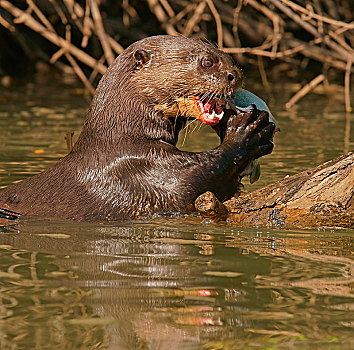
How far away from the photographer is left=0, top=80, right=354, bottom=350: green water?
8.47 ft

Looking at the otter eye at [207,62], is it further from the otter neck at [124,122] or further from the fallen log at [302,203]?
the fallen log at [302,203]

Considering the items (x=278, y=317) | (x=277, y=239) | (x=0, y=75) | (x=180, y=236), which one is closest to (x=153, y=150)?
(x=180, y=236)

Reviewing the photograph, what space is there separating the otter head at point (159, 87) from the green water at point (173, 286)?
550 mm

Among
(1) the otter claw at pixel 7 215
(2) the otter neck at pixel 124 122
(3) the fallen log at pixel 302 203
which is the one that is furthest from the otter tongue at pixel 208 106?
(1) the otter claw at pixel 7 215

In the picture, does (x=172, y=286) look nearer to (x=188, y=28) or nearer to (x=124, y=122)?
(x=124, y=122)

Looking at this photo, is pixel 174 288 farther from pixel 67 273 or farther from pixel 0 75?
pixel 0 75

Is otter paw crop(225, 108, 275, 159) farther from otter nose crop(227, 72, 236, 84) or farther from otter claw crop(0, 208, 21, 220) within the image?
otter claw crop(0, 208, 21, 220)

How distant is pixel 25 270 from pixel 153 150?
3.97 feet

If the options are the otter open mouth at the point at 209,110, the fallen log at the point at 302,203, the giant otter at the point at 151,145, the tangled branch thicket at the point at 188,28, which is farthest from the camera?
the tangled branch thicket at the point at 188,28

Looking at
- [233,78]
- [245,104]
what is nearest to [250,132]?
[245,104]

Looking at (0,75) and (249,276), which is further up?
(0,75)

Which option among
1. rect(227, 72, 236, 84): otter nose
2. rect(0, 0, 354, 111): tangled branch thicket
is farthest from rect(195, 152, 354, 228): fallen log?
rect(0, 0, 354, 111): tangled branch thicket

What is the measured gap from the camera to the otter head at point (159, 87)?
14.5 feet

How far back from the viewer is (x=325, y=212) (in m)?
3.98
